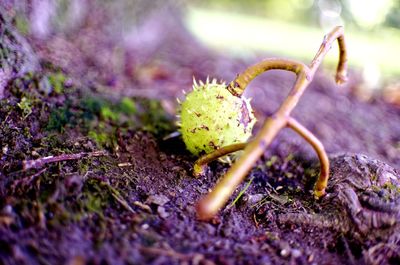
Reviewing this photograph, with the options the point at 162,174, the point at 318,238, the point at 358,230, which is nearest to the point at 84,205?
the point at 162,174

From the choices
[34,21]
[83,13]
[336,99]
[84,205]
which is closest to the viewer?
[84,205]

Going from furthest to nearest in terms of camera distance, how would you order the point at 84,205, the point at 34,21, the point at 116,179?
the point at 34,21, the point at 116,179, the point at 84,205

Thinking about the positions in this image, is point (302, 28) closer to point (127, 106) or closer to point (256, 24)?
point (256, 24)

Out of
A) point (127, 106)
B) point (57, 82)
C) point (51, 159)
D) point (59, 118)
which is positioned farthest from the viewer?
point (127, 106)

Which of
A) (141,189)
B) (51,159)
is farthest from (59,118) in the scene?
(141,189)

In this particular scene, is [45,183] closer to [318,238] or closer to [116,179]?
[116,179]

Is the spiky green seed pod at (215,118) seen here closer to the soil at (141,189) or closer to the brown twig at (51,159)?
the soil at (141,189)
